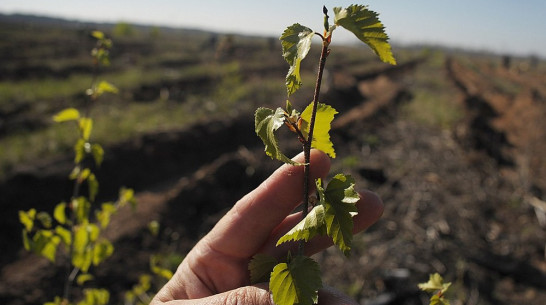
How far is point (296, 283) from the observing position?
3.92 ft

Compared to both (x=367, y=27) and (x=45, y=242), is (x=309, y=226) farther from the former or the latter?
(x=45, y=242)

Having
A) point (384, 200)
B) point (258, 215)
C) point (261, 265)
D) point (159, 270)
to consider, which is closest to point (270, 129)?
point (261, 265)

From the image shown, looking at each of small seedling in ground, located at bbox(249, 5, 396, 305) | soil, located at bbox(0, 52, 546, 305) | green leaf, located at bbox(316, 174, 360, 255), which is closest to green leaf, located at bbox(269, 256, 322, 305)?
small seedling in ground, located at bbox(249, 5, 396, 305)

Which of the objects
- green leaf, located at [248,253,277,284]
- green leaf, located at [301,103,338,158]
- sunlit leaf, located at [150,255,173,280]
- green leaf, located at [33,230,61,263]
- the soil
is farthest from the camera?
the soil

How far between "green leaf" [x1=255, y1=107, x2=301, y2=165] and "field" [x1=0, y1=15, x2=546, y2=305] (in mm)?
2161

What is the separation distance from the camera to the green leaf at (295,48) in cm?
106

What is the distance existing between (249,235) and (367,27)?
122 cm

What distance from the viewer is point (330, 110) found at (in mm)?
1278

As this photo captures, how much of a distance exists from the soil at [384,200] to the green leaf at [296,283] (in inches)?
93.2

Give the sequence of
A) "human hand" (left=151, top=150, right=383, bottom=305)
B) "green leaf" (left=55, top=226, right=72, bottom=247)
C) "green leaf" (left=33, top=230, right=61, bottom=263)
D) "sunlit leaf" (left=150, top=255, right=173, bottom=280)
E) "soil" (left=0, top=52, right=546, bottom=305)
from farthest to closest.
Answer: "soil" (left=0, top=52, right=546, bottom=305) → "sunlit leaf" (left=150, top=255, right=173, bottom=280) → "green leaf" (left=55, top=226, right=72, bottom=247) → "green leaf" (left=33, top=230, right=61, bottom=263) → "human hand" (left=151, top=150, right=383, bottom=305)

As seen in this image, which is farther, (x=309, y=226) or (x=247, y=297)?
(x=247, y=297)

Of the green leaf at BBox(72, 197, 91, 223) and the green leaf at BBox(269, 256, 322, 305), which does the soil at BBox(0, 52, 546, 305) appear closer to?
the green leaf at BBox(72, 197, 91, 223)

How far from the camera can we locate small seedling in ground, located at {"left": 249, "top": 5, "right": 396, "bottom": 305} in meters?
1.07

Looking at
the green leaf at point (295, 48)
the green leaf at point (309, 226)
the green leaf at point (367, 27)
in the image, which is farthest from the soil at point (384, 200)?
the green leaf at point (367, 27)
